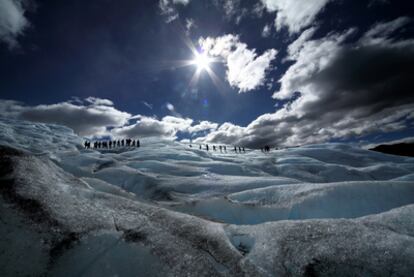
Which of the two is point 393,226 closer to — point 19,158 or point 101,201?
point 101,201

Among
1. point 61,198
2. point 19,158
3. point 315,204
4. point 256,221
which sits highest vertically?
point 19,158

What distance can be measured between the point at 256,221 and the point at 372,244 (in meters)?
3.49

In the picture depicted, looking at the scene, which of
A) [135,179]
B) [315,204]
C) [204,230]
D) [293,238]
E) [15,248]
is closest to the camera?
[15,248]

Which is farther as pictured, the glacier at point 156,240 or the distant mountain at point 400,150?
the distant mountain at point 400,150

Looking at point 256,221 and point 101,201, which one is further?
point 256,221

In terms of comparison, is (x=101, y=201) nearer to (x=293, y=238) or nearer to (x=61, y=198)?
(x=61, y=198)

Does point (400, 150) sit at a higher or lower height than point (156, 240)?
higher

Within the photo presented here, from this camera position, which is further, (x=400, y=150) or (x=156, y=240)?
(x=400, y=150)

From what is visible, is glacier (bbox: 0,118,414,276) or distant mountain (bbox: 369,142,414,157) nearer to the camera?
glacier (bbox: 0,118,414,276)

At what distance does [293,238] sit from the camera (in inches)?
119

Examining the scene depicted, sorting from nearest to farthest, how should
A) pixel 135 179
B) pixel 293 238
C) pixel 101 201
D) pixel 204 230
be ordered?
pixel 293 238 < pixel 204 230 < pixel 101 201 < pixel 135 179

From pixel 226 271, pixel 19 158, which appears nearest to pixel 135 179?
pixel 19 158

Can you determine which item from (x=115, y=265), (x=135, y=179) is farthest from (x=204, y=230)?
(x=135, y=179)

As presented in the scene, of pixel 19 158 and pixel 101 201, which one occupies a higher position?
pixel 19 158
